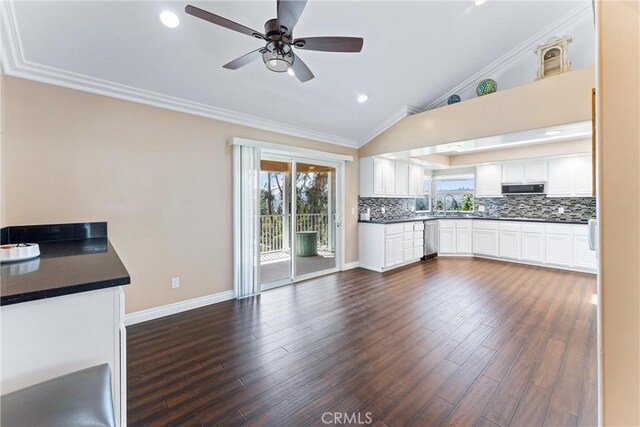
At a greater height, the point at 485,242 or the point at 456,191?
the point at 456,191

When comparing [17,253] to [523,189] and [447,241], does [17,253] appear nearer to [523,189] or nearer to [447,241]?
[447,241]

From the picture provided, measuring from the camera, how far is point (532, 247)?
5590 millimetres

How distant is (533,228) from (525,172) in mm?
1253

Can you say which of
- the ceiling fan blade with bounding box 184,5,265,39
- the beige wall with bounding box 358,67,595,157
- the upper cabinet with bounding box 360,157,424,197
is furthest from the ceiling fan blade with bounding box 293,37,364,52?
the upper cabinet with bounding box 360,157,424,197

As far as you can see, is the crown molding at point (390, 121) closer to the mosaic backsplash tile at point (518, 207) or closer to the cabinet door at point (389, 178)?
the cabinet door at point (389, 178)

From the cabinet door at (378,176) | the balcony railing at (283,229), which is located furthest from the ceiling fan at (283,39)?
the cabinet door at (378,176)

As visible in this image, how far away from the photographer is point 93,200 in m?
2.74

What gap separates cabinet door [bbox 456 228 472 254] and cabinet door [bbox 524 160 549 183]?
64.5 inches

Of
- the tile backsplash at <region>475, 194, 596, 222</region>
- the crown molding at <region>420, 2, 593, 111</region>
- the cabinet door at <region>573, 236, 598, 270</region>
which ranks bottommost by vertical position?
the cabinet door at <region>573, 236, 598, 270</region>

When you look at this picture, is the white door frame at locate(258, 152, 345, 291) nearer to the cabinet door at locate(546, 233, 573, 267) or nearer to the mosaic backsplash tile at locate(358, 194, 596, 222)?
the mosaic backsplash tile at locate(358, 194, 596, 222)

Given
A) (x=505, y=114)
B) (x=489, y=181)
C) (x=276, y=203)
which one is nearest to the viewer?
(x=505, y=114)

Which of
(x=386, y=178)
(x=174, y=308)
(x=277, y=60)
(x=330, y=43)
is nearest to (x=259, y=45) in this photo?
(x=277, y=60)

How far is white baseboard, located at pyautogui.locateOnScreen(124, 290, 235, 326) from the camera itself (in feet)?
9.76

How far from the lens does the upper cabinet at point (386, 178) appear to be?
543 centimetres
